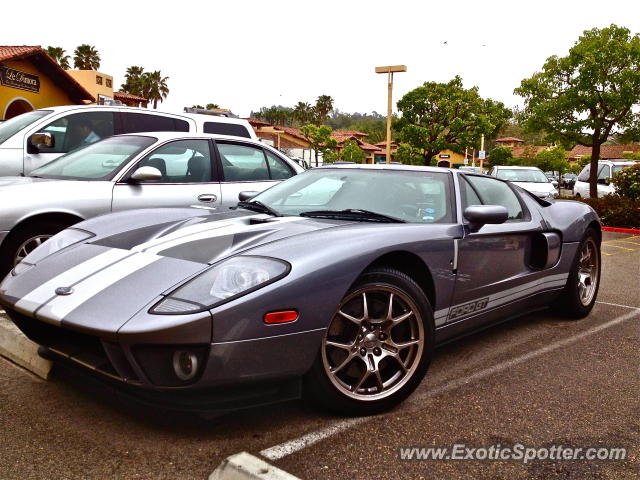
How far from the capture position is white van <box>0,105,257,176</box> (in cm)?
534

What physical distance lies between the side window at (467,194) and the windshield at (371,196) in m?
0.10

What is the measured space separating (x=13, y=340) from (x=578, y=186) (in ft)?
58.3

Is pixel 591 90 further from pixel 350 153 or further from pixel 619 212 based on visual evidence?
pixel 350 153

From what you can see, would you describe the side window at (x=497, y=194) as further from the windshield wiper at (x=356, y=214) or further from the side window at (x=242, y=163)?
the side window at (x=242, y=163)

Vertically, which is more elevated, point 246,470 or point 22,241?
point 22,241

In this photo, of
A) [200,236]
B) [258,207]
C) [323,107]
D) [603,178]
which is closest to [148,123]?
[258,207]

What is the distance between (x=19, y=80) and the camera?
1914 centimetres

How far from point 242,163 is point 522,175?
10678mm

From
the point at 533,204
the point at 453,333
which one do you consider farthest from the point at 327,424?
the point at 533,204

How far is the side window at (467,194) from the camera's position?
3353 millimetres

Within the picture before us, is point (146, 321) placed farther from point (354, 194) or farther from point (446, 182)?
point (446, 182)

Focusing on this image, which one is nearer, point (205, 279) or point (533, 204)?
point (205, 279)

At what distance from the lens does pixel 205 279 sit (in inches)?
88.4

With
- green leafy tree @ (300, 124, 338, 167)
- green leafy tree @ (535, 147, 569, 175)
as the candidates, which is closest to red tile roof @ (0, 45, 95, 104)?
green leafy tree @ (300, 124, 338, 167)
